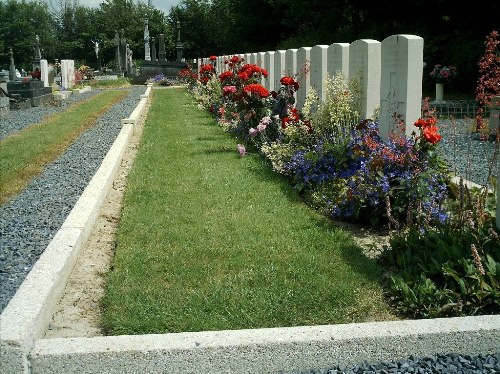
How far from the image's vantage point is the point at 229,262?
167 inches

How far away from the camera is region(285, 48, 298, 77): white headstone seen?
923 cm

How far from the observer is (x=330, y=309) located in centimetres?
347

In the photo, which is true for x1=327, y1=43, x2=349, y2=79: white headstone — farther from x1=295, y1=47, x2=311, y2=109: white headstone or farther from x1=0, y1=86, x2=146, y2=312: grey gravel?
x1=0, y1=86, x2=146, y2=312: grey gravel

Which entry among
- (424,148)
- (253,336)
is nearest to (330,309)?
(253,336)

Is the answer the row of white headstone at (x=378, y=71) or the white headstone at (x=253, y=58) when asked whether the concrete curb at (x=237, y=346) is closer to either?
the row of white headstone at (x=378, y=71)

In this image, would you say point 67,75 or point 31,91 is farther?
point 67,75

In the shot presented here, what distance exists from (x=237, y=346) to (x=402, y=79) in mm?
3447

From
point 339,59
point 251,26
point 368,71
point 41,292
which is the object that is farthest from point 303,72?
point 251,26

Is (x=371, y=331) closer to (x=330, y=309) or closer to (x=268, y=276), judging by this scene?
(x=330, y=309)

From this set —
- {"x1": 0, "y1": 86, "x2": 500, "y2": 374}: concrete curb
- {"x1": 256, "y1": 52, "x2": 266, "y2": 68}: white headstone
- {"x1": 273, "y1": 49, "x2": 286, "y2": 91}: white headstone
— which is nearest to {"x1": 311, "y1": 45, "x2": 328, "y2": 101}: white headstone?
{"x1": 273, "y1": 49, "x2": 286, "y2": 91}: white headstone

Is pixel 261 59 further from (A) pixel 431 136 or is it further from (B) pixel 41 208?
(A) pixel 431 136

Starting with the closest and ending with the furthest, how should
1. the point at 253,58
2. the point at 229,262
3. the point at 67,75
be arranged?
the point at 229,262 → the point at 253,58 → the point at 67,75

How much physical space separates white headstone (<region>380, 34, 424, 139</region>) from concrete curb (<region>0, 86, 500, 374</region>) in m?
2.73

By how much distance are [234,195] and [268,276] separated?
2.37 metres
